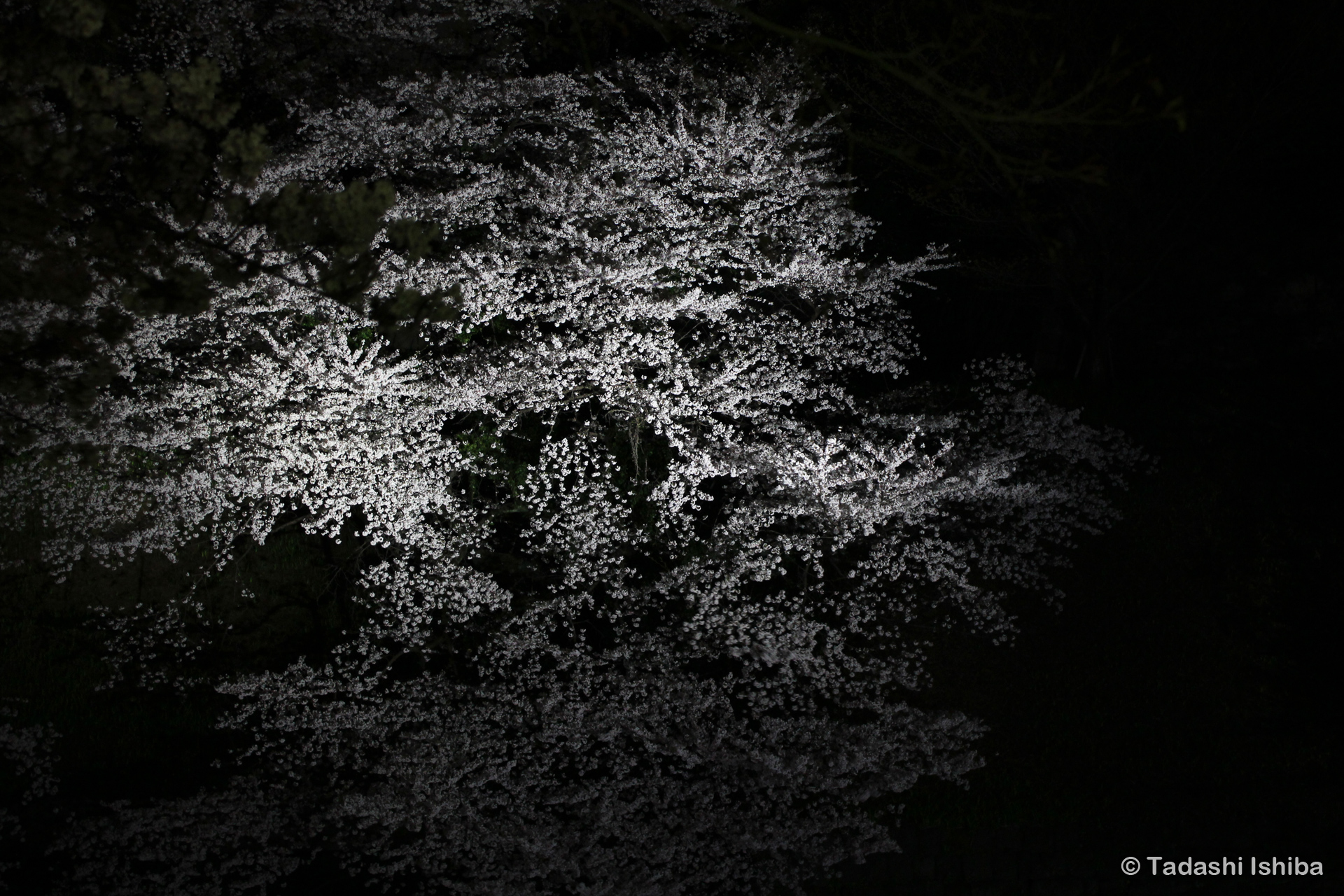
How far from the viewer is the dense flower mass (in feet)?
14.6

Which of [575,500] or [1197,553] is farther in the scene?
[1197,553]

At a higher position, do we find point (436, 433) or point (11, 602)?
point (436, 433)

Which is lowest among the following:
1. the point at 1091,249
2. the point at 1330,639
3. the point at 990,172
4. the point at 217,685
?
the point at 217,685

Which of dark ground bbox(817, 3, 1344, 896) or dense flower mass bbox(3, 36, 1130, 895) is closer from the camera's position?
dense flower mass bbox(3, 36, 1130, 895)

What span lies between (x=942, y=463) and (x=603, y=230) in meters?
2.79

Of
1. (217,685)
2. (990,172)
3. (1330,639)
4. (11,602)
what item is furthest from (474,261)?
(1330,639)

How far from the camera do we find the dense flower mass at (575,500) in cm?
446

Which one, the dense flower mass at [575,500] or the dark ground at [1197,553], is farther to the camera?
the dark ground at [1197,553]

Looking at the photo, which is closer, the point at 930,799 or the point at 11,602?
the point at 930,799

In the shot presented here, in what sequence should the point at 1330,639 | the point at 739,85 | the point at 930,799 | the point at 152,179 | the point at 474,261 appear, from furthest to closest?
1. the point at 739,85
2. the point at 474,261
3. the point at 1330,639
4. the point at 930,799
5. the point at 152,179

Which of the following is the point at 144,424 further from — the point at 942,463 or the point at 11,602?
the point at 942,463

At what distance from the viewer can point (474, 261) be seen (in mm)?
6023

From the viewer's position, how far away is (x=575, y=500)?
5.94 m

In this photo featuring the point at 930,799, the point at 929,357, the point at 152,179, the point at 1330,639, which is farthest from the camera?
the point at 929,357
